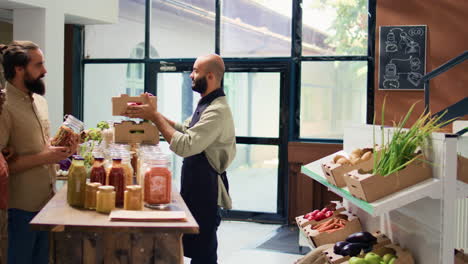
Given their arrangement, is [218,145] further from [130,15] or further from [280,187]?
[130,15]

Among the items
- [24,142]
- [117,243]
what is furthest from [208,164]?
[117,243]

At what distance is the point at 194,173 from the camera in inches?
147

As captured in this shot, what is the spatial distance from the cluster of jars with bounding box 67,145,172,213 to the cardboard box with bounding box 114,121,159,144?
2.62 ft

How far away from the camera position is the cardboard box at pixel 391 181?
2.52m

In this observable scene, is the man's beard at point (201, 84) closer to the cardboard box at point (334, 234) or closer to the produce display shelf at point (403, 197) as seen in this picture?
the cardboard box at point (334, 234)

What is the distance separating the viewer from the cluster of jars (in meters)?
2.59

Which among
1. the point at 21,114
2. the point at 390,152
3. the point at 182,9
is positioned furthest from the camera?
the point at 182,9

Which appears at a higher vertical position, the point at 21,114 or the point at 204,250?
the point at 21,114

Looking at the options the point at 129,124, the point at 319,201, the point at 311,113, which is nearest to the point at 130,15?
the point at 311,113

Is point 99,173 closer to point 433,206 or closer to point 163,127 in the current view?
point 163,127

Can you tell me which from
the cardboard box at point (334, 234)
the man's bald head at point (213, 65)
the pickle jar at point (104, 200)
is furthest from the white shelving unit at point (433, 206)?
the man's bald head at point (213, 65)

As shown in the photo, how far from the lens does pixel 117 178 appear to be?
268cm

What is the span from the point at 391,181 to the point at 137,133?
165cm

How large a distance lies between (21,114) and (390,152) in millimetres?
1931
